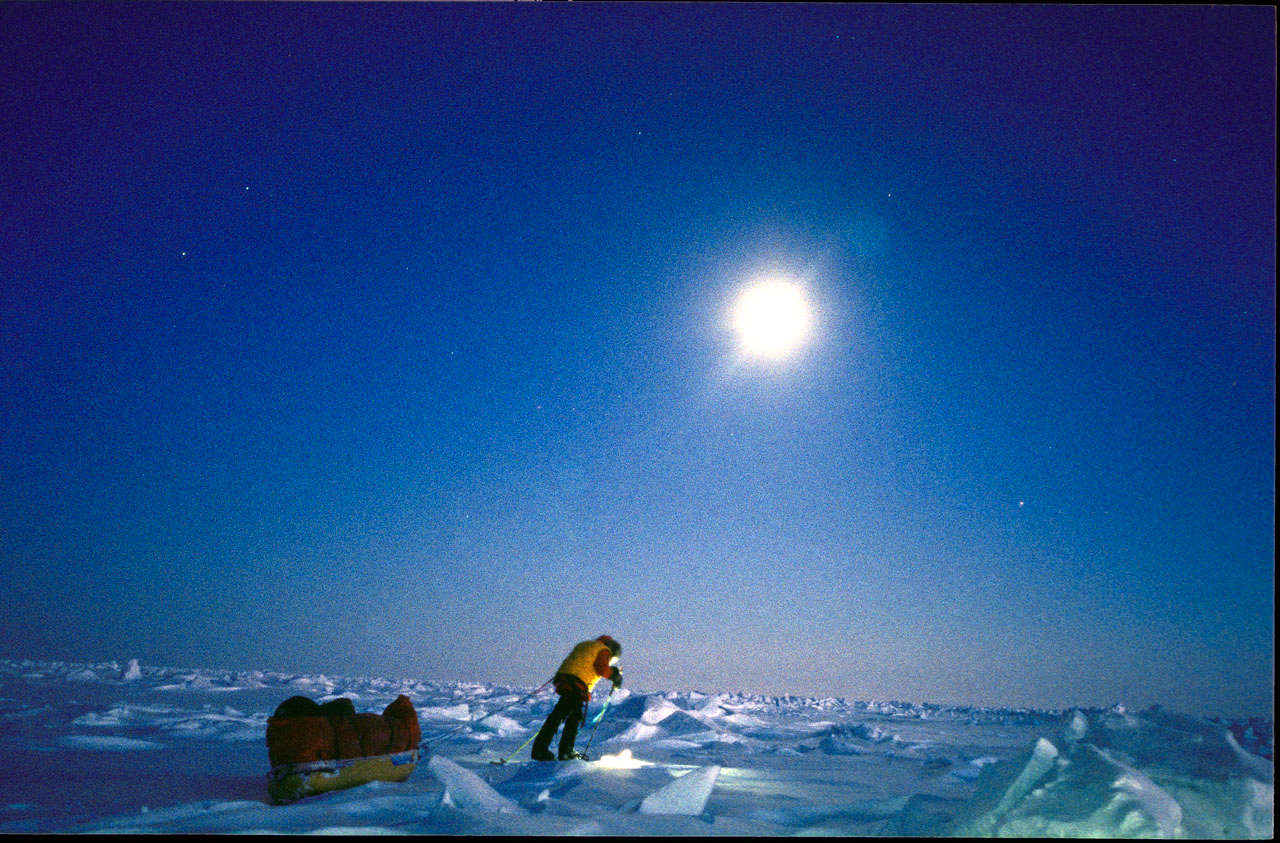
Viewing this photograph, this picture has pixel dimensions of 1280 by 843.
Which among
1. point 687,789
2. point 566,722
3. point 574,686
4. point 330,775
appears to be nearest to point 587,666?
point 574,686

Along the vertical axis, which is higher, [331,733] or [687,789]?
[331,733]

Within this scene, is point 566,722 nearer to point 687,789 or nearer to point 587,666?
point 587,666

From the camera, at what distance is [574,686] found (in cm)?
493

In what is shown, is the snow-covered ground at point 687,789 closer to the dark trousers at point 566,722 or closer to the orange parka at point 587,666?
the dark trousers at point 566,722

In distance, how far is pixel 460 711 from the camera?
397 inches

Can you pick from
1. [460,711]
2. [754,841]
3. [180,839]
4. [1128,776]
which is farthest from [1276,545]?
[460,711]

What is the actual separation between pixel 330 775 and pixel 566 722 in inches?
75.1

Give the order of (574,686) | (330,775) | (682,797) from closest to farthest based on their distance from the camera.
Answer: (682,797) → (330,775) → (574,686)

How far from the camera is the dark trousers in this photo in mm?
4840

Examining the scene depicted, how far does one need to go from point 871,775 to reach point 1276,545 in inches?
155

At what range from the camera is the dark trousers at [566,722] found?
15.9 ft

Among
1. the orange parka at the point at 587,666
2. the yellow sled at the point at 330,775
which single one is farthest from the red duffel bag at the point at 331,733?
the orange parka at the point at 587,666

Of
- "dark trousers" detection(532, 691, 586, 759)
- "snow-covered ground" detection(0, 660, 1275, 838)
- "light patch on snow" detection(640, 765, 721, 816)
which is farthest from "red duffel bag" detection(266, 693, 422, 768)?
"light patch on snow" detection(640, 765, 721, 816)

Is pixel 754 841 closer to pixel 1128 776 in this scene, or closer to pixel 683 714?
pixel 1128 776
